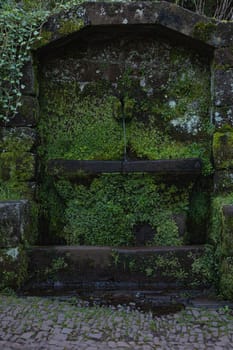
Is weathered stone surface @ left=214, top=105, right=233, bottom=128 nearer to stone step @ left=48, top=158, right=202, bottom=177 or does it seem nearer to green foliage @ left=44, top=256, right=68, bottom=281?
stone step @ left=48, top=158, right=202, bottom=177

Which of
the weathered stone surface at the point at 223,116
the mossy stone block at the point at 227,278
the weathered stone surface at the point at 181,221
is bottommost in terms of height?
the mossy stone block at the point at 227,278

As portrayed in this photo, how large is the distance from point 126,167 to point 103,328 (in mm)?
1716

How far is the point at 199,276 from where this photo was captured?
380cm

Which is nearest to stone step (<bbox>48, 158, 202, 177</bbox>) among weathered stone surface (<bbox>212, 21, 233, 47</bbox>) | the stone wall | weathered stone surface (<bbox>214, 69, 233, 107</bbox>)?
the stone wall

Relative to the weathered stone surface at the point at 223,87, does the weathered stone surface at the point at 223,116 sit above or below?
below

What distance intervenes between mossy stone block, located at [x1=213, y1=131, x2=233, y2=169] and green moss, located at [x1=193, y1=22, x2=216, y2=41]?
39.2 inches

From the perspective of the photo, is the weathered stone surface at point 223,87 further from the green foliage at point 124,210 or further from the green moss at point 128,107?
the green foliage at point 124,210

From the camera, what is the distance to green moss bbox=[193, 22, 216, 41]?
13.3 feet

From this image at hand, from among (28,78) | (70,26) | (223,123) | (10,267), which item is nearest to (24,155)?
(28,78)

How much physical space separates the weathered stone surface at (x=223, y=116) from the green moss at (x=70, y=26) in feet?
5.39

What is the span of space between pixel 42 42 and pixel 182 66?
1.52 metres

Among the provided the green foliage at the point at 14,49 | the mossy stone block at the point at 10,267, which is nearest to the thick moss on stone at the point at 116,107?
the green foliage at the point at 14,49

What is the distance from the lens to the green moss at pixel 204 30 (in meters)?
4.04

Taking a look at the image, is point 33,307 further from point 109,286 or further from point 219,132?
point 219,132
